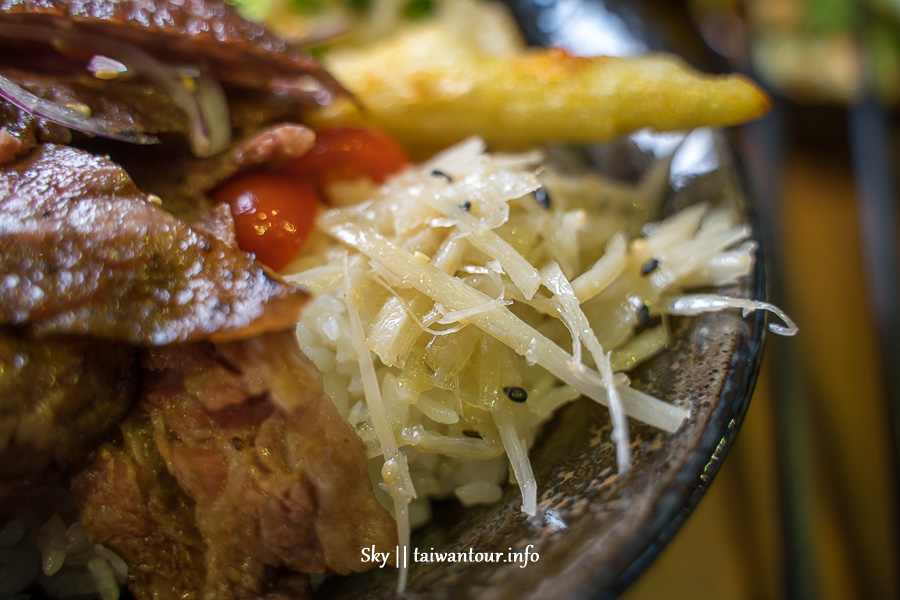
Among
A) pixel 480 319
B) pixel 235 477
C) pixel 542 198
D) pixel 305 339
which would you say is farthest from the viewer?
pixel 542 198

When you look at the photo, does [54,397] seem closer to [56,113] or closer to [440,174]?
[56,113]

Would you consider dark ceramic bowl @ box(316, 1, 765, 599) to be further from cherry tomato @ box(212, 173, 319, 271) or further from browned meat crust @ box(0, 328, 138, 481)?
cherry tomato @ box(212, 173, 319, 271)

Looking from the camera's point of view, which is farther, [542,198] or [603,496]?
Result: [542,198]

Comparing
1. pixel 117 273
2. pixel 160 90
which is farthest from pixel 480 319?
pixel 160 90

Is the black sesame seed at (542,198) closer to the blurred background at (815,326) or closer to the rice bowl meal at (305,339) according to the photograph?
the rice bowl meal at (305,339)

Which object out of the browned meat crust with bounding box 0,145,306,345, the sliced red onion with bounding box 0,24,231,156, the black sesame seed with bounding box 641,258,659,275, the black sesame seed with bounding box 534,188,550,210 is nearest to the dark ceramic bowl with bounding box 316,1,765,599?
the black sesame seed with bounding box 641,258,659,275

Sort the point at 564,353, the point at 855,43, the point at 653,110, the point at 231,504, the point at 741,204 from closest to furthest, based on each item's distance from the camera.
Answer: the point at 231,504
the point at 564,353
the point at 741,204
the point at 653,110
the point at 855,43

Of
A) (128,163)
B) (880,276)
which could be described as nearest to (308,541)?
(128,163)

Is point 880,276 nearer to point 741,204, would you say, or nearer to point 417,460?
point 741,204
